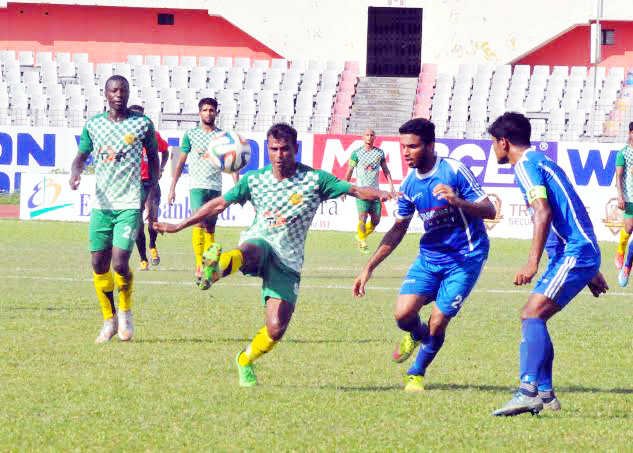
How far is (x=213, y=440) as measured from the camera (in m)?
6.46

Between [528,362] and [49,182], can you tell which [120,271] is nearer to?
[528,362]

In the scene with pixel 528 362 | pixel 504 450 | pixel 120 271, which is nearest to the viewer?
pixel 504 450

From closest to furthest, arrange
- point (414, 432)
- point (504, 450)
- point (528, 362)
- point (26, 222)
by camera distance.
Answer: point (504, 450) → point (414, 432) → point (528, 362) → point (26, 222)

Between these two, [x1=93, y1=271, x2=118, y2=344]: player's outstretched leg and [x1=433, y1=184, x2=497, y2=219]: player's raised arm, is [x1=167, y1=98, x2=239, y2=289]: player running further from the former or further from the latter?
[x1=433, y1=184, x2=497, y2=219]: player's raised arm

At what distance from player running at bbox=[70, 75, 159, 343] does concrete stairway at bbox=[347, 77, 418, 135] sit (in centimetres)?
2679

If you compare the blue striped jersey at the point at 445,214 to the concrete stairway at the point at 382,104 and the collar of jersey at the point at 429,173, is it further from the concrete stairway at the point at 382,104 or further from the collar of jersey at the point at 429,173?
the concrete stairway at the point at 382,104

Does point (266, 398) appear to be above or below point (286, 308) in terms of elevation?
below

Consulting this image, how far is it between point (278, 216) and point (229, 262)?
2.38 feet

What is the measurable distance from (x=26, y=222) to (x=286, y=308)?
1946 cm

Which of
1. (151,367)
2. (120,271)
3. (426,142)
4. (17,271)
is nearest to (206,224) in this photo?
(17,271)

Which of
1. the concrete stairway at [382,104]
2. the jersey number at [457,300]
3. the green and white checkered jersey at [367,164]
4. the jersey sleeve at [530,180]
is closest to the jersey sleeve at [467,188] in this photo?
the jersey number at [457,300]

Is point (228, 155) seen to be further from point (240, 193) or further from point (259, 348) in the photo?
point (259, 348)

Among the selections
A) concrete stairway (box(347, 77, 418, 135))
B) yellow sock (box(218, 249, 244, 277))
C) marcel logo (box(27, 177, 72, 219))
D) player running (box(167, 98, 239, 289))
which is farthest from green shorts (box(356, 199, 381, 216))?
concrete stairway (box(347, 77, 418, 135))

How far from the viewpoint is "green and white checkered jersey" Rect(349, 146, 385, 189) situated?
2236 cm
